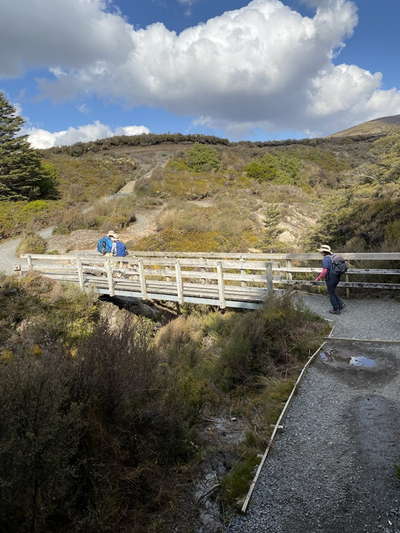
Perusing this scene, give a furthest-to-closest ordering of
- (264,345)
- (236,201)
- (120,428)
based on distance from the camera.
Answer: (236,201) < (264,345) < (120,428)

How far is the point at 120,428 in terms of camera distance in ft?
11.1

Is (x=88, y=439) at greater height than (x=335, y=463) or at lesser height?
greater

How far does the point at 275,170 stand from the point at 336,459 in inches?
1304

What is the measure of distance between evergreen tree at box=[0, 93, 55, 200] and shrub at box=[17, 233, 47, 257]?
8391 mm

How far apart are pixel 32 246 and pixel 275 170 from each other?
919 inches

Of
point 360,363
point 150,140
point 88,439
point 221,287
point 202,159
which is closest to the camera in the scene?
point 88,439

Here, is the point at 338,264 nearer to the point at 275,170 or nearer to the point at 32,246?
the point at 32,246

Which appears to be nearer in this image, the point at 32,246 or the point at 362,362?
the point at 362,362

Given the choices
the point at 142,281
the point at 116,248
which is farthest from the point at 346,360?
the point at 116,248

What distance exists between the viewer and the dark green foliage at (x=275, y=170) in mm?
33434

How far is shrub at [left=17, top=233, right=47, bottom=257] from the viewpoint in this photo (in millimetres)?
18172

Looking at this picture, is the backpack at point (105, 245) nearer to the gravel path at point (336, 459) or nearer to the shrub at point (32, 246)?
the shrub at point (32, 246)

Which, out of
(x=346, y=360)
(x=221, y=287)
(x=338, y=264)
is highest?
(x=338, y=264)

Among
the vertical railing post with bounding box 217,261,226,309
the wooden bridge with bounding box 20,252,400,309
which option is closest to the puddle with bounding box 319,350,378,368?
the wooden bridge with bounding box 20,252,400,309
